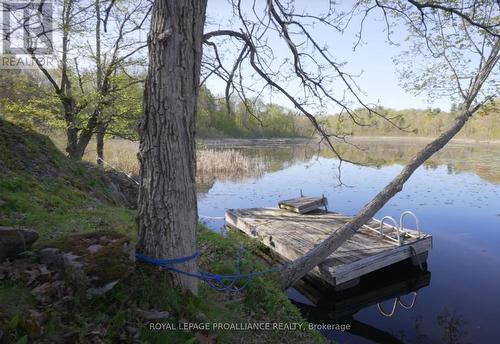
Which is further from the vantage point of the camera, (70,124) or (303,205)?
(70,124)

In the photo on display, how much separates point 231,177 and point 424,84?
1642cm

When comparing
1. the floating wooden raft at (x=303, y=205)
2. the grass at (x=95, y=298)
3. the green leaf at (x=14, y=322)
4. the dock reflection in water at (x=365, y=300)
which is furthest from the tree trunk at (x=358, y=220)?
the floating wooden raft at (x=303, y=205)

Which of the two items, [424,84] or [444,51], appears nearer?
[444,51]

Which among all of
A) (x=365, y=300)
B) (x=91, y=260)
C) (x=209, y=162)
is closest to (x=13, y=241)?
(x=91, y=260)

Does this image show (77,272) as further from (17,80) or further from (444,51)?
(17,80)

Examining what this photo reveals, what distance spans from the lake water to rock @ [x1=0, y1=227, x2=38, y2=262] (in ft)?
10.9

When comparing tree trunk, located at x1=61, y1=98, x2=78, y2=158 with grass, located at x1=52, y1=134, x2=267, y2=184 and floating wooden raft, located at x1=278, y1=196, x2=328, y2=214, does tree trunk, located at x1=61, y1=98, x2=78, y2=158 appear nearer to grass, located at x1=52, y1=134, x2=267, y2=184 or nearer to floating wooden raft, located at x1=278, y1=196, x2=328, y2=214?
grass, located at x1=52, y1=134, x2=267, y2=184

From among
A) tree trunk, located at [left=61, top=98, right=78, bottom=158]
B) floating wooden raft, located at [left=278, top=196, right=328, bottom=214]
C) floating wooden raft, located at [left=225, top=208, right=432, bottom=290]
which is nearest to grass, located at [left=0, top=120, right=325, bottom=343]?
floating wooden raft, located at [left=225, top=208, right=432, bottom=290]

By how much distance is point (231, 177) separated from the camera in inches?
911

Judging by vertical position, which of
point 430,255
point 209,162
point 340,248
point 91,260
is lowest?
point 430,255

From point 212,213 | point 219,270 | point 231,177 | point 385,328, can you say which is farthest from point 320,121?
point 231,177

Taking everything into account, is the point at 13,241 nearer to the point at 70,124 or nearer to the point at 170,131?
the point at 170,131

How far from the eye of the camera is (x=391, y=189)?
6.25m

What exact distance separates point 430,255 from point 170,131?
9.93 meters
